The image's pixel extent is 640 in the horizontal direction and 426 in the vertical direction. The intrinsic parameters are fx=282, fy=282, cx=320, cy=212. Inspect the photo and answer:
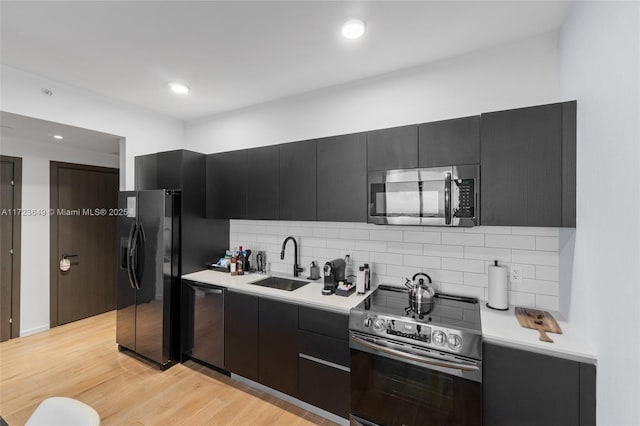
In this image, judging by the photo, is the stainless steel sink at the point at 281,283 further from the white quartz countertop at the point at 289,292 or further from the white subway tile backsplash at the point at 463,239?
the white subway tile backsplash at the point at 463,239

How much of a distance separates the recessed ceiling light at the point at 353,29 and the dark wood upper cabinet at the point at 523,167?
98 cm

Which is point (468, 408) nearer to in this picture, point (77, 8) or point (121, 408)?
point (121, 408)

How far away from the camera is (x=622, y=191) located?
111 centimetres

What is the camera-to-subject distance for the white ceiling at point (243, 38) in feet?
5.53

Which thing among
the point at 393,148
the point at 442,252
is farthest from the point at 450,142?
the point at 442,252

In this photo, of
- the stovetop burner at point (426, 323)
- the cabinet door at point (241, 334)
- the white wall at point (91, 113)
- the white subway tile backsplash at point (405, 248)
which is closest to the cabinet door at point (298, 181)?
the white subway tile backsplash at point (405, 248)

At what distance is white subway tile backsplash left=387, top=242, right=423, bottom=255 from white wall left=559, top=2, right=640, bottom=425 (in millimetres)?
971

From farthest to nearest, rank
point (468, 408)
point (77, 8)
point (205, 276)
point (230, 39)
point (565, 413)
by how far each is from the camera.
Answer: point (205, 276)
point (230, 39)
point (77, 8)
point (468, 408)
point (565, 413)

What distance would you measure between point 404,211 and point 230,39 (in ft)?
5.70

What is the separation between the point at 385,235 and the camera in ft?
8.13

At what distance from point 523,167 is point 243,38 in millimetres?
2026

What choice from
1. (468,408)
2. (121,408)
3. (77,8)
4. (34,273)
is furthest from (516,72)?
(34,273)

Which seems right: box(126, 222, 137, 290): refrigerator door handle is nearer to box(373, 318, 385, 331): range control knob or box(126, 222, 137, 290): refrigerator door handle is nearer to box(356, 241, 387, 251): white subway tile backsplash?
box(356, 241, 387, 251): white subway tile backsplash

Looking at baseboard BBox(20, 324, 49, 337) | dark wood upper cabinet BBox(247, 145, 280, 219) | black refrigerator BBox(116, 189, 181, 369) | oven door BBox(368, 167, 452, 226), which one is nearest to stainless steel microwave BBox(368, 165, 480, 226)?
oven door BBox(368, 167, 452, 226)
